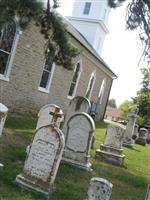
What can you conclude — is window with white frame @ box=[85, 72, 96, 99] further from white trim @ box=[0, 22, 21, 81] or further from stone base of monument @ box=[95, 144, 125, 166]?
stone base of monument @ box=[95, 144, 125, 166]

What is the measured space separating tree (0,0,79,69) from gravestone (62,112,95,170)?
3.06 m

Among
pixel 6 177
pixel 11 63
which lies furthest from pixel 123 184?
pixel 11 63

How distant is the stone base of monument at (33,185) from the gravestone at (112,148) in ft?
16.5

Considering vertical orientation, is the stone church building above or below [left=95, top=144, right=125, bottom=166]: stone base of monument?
above

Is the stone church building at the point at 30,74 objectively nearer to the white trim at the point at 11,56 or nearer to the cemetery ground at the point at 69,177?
the white trim at the point at 11,56

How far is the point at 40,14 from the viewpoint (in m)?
12.0

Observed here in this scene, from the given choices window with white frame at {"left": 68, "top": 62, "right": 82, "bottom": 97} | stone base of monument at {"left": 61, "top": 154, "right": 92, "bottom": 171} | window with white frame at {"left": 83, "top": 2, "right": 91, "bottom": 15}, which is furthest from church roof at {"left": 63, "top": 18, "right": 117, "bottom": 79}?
stone base of monument at {"left": 61, "top": 154, "right": 92, "bottom": 171}

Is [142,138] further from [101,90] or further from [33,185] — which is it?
[33,185]

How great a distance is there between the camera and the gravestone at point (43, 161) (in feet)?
21.7

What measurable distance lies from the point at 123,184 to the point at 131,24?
167 inches

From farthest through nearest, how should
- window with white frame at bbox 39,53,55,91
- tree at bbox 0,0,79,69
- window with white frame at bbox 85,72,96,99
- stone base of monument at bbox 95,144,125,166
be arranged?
1. window with white frame at bbox 85,72,96,99
2. window with white frame at bbox 39,53,55,91
3. stone base of monument at bbox 95,144,125,166
4. tree at bbox 0,0,79,69

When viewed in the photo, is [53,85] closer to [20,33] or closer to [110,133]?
[20,33]

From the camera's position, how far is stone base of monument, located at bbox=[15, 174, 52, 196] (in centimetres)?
655

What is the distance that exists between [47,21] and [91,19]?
1035 inches
